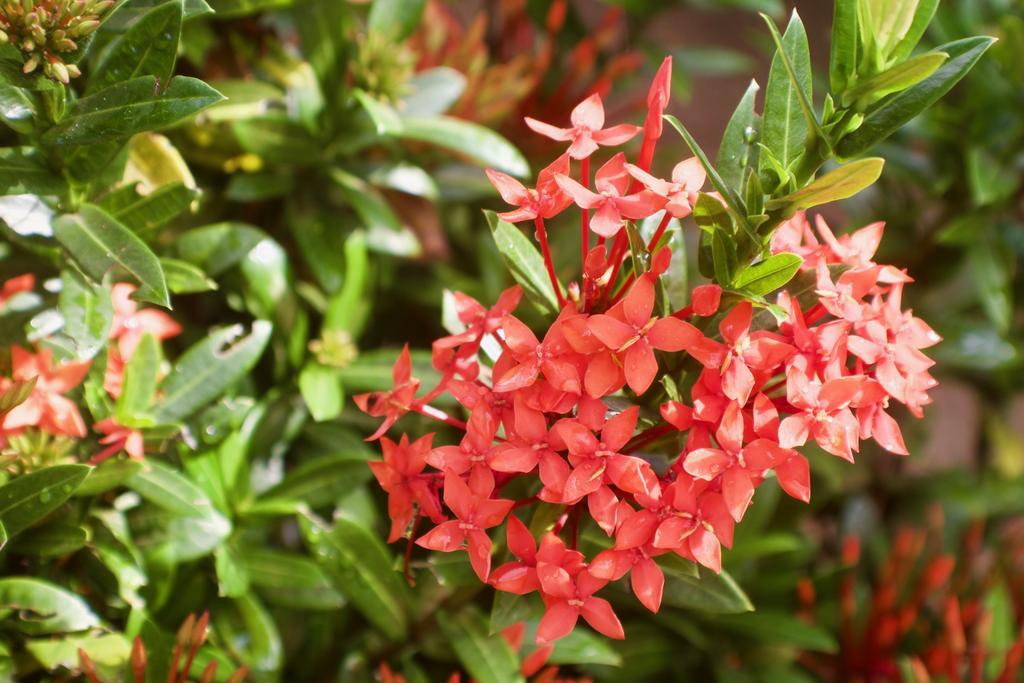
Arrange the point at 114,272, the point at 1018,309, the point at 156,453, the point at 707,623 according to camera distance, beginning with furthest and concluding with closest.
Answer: the point at 1018,309
the point at 707,623
the point at 156,453
the point at 114,272

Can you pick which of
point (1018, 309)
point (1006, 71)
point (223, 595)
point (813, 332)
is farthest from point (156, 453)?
point (1018, 309)

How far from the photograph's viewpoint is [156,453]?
0.79 m

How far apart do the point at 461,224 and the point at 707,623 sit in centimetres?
56

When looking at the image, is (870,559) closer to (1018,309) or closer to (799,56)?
(1018,309)

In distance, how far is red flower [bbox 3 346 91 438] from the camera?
662 mm

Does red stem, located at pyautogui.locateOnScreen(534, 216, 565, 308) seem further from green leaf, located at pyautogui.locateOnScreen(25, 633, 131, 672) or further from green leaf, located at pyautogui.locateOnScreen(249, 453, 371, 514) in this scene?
green leaf, located at pyautogui.locateOnScreen(25, 633, 131, 672)

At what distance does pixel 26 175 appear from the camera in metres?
0.68

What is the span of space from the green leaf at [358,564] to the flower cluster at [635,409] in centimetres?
19

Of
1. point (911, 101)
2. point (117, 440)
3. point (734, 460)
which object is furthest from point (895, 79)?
point (117, 440)

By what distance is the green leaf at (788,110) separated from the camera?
24.6 inches

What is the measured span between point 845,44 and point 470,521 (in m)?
0.38

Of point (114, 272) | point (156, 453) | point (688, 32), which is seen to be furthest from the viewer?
point (688, 32)

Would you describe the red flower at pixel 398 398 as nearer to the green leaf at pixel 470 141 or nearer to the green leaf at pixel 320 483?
the green leaf at pixel 320 483

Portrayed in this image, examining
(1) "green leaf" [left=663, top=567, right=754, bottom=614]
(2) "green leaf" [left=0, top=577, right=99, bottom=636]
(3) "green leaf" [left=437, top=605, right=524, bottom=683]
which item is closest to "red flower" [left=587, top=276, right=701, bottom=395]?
(1) "green leaf" [left=663, top=567, right=754, bottom=614]
